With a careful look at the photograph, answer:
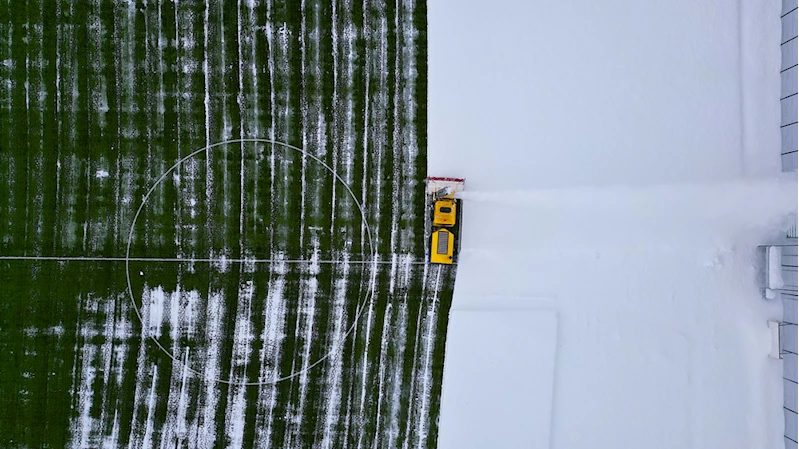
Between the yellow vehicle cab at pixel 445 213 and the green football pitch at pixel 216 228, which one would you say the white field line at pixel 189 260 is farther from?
the yellow vehicle cab at pixel 445 213

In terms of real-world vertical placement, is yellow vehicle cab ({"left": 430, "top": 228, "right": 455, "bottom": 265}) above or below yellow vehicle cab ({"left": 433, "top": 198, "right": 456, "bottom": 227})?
below

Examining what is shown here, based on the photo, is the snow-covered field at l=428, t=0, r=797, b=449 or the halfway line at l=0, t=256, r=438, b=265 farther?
the snow-covered field at l=428, t=0, r=797, b=449

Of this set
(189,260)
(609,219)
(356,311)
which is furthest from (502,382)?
(189,260)

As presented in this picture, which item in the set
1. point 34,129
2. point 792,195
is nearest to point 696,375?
point 792,195

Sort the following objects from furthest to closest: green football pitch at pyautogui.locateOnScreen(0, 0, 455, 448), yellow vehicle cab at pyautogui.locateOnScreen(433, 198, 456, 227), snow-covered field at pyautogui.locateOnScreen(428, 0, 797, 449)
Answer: snow-covered field at pyautogui.locateOnScreen(428, 0, 797, 449), green football pitch at pyautogui.locateOnScreen(0, 0, 455, 448), yellow vehicle cab at pyautogui.locateOnScreen(433, 198, 456, 227)

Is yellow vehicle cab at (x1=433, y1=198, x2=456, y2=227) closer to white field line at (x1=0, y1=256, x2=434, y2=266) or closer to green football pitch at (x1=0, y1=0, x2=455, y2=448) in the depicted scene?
green football pitch at (x1=0, y1=0, x2=455, y2=448)

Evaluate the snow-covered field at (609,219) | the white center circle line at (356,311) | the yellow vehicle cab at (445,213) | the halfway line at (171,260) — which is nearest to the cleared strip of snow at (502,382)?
the snow-covered field at (609,219)

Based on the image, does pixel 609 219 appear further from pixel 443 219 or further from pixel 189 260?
pixel 189 260

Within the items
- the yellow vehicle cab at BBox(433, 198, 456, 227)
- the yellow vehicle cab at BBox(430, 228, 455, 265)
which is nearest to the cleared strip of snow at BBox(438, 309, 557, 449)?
the yellow vehicle cab at BBox(430, 228, 455, 265)
